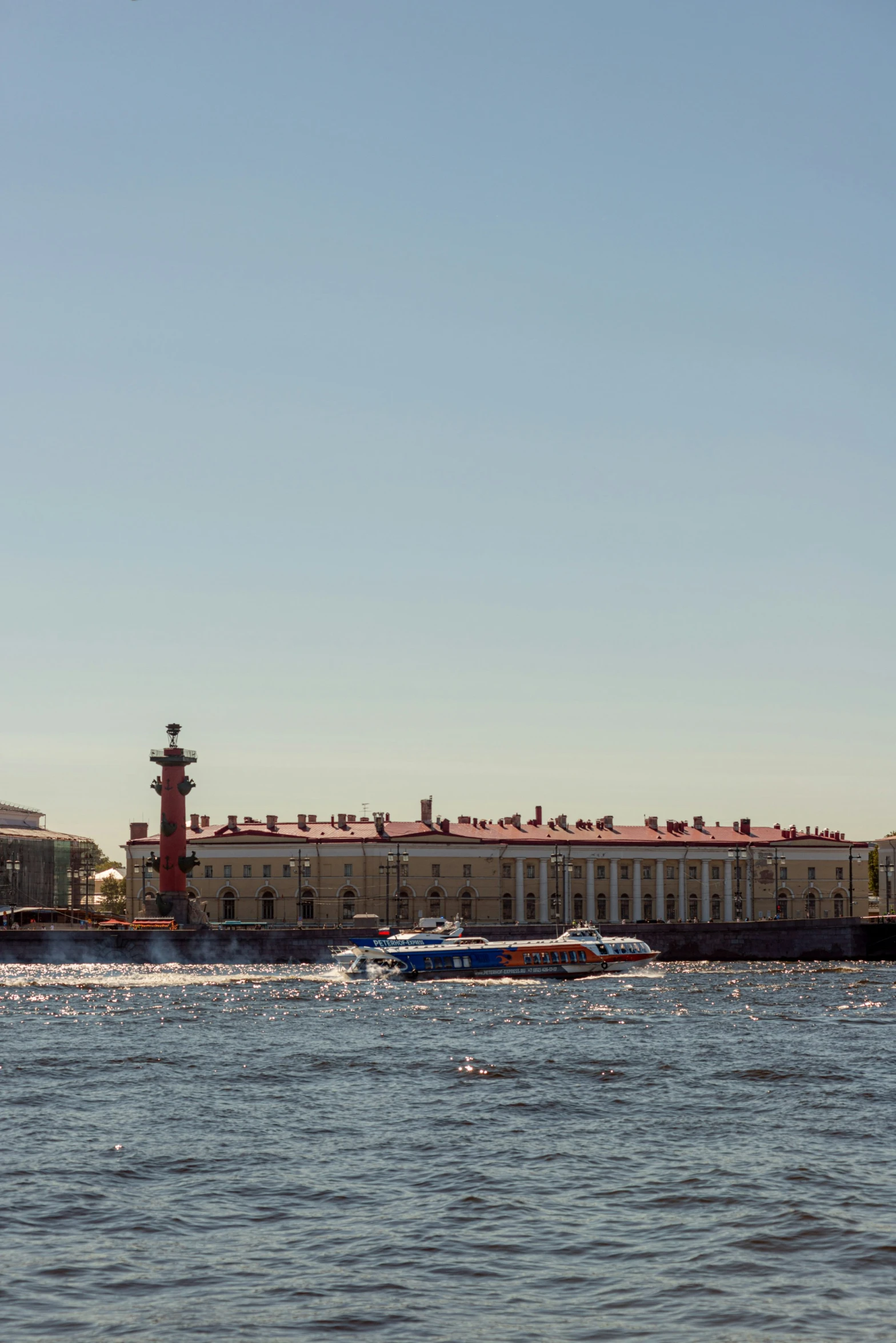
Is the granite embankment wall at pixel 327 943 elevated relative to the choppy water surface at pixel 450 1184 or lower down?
lower down

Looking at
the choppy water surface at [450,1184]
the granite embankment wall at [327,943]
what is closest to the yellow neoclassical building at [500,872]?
the granite embankment wall at [327,943]

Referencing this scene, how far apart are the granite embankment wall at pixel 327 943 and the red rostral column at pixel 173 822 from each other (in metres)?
13.5

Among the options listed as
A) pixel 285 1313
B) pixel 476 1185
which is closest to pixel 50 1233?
pixel 285 1313

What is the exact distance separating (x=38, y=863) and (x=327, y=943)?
4560 cm

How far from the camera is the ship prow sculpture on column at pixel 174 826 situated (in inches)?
4407

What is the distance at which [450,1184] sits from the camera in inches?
914

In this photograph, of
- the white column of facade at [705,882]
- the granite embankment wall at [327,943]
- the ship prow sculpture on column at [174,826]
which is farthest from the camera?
the white column of facade at [705,882]

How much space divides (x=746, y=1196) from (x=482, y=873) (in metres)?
108

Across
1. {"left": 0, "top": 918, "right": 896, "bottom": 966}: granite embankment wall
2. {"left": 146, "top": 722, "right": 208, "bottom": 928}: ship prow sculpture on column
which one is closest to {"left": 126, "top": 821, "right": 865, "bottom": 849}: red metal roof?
{"left": 146, "top": 722, "right": 208, "bottom": 928}: ship prow sculpture on column

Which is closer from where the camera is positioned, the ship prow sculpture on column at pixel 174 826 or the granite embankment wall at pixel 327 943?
the granite embankment wall at pixel 327 943

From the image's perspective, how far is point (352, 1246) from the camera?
19.4 meters

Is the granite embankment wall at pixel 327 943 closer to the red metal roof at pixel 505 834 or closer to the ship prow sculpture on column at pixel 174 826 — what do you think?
the ship prow sculpture on column at pixel 174 826

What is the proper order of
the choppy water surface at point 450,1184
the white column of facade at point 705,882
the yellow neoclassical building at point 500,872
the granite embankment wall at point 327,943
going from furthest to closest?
the white column of facade at point 705,882, the yellow neoclassical building at point 500,872, the granite embankment wall at point 327,943, the choppy water surface at point 450,1184

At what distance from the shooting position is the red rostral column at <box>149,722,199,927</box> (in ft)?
367
